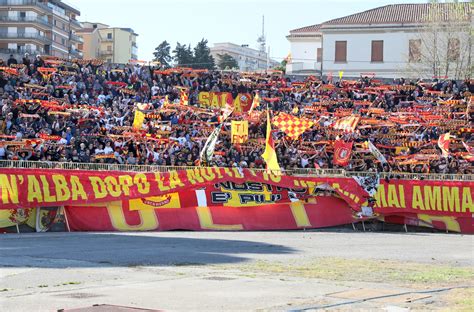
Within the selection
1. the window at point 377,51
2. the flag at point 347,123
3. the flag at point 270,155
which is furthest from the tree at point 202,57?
the flag at point 270,155

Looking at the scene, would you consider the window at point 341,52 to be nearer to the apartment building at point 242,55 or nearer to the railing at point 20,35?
the railing at point 20,35

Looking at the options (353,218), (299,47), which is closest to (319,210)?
(353,218)

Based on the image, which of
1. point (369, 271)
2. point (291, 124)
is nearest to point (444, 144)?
point (291, 124)

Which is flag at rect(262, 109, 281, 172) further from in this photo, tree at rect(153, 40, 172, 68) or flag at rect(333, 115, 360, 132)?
tree at rect(153, 40, 172, 68)

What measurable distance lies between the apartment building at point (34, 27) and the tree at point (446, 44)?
2241 inches

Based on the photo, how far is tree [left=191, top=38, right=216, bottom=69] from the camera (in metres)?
102

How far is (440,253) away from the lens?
2406cm

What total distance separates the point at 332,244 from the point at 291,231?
19.9 ft

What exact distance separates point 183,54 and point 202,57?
2.31 meters

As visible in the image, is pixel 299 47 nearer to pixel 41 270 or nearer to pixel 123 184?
pixel 123 184

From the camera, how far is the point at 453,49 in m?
63.4

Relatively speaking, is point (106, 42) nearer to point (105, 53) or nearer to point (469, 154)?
point (105, 53)

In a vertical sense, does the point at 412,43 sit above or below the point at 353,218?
above

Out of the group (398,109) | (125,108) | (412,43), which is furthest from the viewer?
(412,43)
